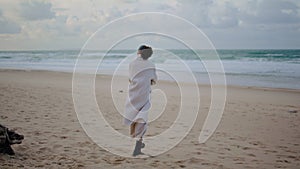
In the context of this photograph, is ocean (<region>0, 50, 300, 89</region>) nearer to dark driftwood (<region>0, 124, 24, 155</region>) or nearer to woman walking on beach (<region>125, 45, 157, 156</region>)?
woman walking on beach (<region>125, 45, 157, 156</region>)

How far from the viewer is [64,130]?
23.9 ft

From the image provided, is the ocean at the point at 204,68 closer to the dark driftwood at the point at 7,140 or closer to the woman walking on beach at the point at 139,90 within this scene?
the woman walking on beach at the point at 139,90

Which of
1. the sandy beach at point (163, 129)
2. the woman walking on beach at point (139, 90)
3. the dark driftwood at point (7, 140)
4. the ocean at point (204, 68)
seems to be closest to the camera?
the dark driftwood at point (7, 140)

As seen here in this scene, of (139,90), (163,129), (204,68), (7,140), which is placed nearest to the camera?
(7,140)

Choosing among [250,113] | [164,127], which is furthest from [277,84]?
[164,127]

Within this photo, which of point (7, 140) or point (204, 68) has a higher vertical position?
point (204, 68)

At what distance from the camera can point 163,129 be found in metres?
7.87

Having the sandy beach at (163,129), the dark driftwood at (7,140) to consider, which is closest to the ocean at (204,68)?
the sandy beach at (163,129)

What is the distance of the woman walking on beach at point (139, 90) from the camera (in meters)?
5.58

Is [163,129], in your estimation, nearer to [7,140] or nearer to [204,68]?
[7,140]

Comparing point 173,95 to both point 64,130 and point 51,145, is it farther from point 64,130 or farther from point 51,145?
point 51,145

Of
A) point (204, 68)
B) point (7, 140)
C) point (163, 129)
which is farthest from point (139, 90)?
point (204, 68)

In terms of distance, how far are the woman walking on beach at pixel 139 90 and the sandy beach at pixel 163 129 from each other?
613mm

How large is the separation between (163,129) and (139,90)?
2490 mm
